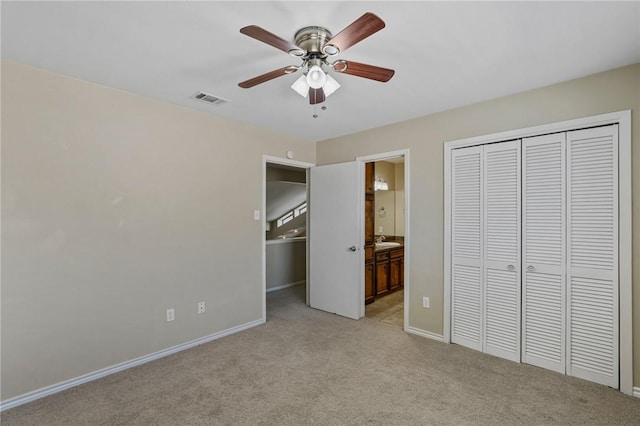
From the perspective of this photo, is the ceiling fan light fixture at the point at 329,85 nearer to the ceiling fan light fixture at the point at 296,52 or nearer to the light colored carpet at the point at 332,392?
the ceiling fan light fixture at the point at 296,52

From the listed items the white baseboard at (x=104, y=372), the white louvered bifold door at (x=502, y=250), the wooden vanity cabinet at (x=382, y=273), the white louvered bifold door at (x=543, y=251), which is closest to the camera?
the white baseboard at (x=104, y=372)

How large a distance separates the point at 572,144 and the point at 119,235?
12.8 ft

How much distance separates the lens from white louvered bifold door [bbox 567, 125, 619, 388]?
93.9 inches

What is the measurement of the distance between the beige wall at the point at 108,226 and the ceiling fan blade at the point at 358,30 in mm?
2129

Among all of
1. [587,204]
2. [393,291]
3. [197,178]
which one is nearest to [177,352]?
[197,178]

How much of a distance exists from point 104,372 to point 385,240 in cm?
503

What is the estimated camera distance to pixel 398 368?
2.75m

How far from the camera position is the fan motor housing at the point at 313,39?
1842mm

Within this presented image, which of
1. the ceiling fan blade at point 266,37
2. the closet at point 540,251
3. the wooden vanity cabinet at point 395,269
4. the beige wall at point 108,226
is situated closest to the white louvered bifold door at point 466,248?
the closet at point 540,251

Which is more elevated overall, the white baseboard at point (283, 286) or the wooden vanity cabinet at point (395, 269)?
the wooden vanity cabinet at point (395, 269)

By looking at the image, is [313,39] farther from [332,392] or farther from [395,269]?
[395,269]

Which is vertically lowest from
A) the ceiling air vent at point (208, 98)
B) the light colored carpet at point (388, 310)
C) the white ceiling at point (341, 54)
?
the light colored carpet at point (388, 310)

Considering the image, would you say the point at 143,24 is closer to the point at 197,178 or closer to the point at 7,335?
the point at 197,178

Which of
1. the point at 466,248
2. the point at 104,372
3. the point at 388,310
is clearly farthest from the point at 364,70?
the point at 388,310
